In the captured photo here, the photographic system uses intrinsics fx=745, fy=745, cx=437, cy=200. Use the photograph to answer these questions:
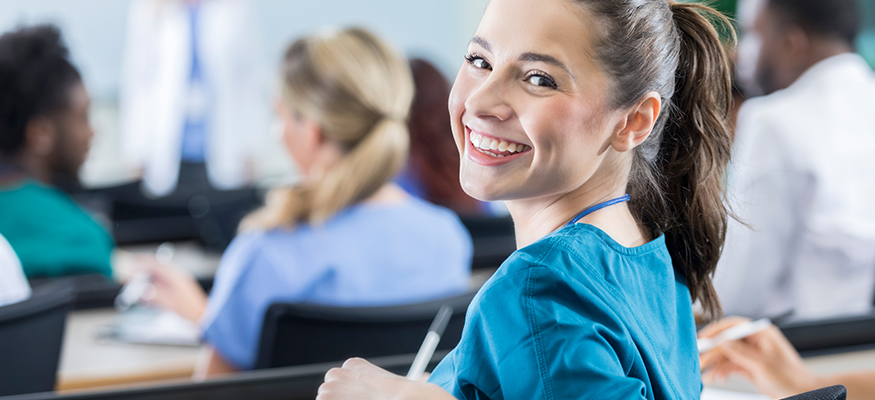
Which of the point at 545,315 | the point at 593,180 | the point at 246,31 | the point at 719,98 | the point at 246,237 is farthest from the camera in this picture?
the point at 246,31

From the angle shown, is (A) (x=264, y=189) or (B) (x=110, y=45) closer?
(A) (x=264, y=189)

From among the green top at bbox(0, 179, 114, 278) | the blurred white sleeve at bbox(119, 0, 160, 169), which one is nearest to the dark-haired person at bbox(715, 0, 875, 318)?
the green top at bbox(0, 179, 114, 278)

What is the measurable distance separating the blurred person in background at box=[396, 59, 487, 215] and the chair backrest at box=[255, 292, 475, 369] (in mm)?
1137

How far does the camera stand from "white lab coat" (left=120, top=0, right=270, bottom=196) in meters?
4.73

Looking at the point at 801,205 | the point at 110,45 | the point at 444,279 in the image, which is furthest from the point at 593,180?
the point at 110,45

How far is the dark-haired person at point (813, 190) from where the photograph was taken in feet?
5.74

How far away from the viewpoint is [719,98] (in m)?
0.69

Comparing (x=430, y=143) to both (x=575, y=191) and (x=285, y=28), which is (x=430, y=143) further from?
(x=285, y=28)

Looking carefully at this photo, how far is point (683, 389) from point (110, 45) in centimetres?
A: 603

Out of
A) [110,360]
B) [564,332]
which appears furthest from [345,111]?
[564,332]

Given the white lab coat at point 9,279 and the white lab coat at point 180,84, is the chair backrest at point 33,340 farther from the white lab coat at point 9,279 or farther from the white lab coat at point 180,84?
the white lab coat at point 180,84

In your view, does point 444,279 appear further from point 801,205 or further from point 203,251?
point 203,251

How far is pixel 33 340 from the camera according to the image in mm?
1181

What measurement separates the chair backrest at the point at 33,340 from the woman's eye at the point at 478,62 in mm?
887
